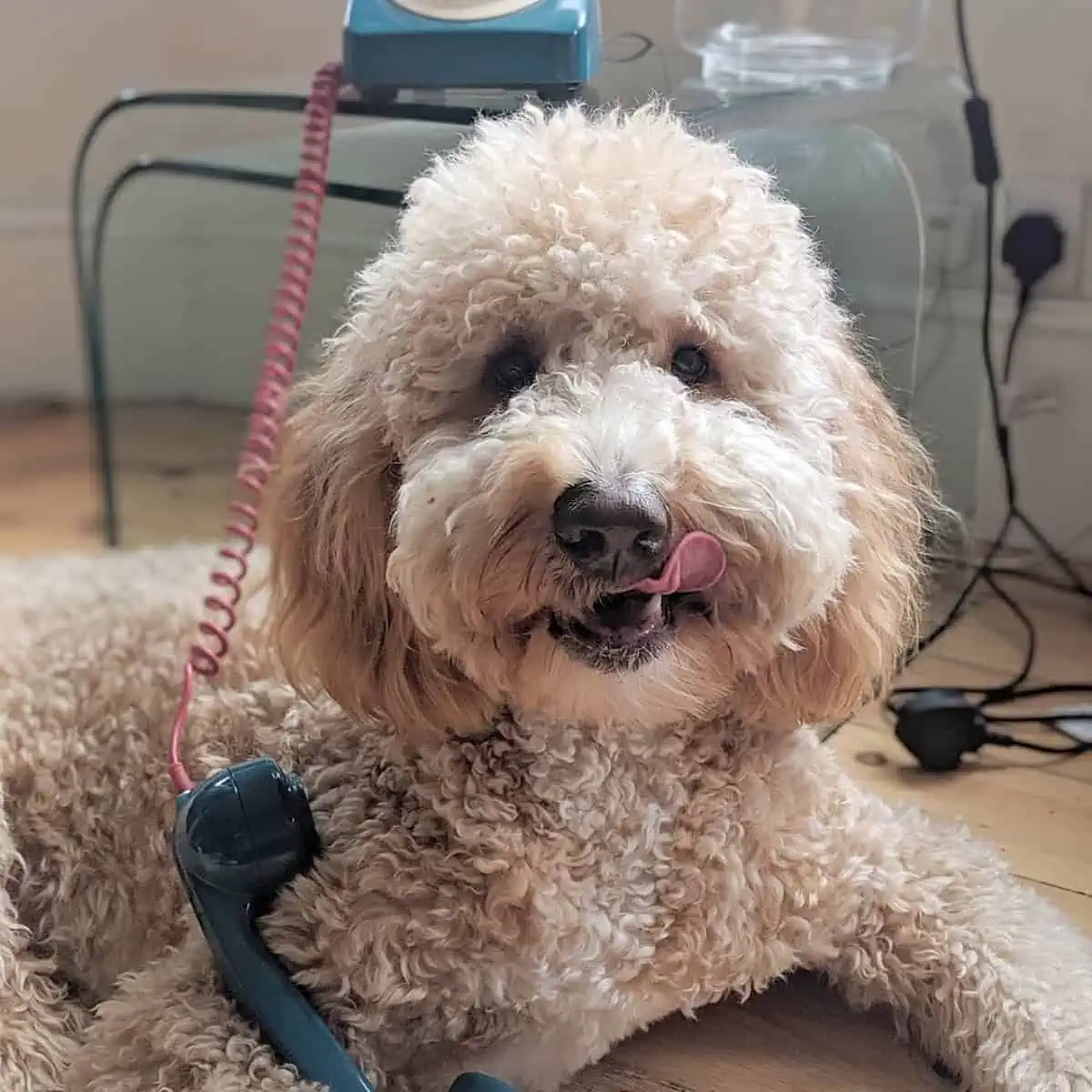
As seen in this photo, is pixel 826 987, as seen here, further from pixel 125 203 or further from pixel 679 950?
pixel 125 203

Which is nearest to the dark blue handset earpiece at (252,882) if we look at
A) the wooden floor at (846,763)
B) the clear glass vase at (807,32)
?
the wooden floor at (846,763)

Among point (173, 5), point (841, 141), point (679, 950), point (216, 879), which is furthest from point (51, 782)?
point (173, 5)

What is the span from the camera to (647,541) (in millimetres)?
760

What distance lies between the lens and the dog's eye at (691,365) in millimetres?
901

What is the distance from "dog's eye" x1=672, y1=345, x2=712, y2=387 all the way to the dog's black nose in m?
0.16

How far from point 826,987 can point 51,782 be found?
1.95 feet

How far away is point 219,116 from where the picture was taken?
1842 millimetres

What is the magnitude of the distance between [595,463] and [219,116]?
1.26m

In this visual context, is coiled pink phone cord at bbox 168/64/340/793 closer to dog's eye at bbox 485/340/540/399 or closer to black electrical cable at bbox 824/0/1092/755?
dog's eye at bbox 485/340/540/399

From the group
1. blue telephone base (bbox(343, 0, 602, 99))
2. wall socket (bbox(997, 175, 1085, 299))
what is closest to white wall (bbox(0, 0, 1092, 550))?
wall socket (bbox(997, 175, 1085, 299))

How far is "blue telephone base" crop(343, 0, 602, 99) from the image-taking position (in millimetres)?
1134

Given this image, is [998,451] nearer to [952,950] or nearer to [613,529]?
[952,950]

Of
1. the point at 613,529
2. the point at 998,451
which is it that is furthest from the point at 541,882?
the point at 998,451

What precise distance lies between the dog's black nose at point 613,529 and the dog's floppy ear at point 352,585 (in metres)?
0.17
